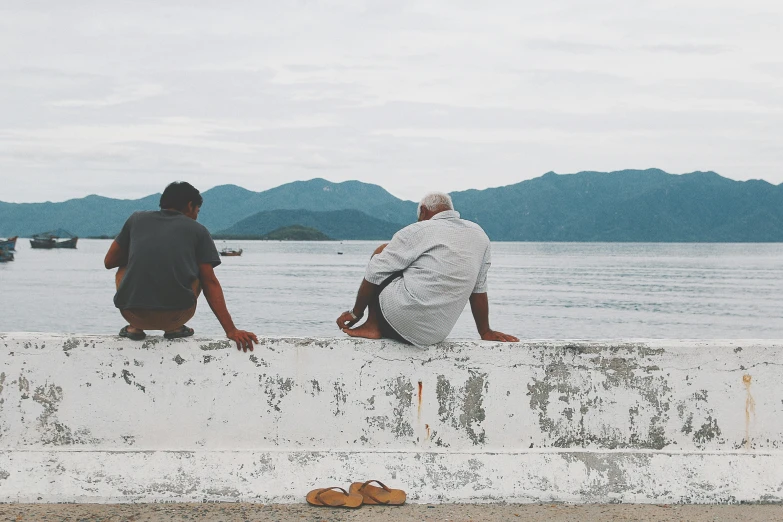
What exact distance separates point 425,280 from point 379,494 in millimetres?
1187

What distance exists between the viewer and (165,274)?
4.36 m

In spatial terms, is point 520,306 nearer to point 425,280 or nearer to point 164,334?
point 425,280

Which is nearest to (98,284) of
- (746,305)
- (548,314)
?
(548,314)

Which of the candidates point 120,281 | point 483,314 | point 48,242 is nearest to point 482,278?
point 483,314

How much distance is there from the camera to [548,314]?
158 feet

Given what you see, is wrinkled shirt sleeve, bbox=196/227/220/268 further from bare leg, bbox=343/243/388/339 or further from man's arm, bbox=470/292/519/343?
man's arm, bbox=470/292/519/343

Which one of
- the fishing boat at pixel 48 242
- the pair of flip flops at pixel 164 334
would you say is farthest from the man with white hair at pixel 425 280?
the fishing boat at pixel 48 242

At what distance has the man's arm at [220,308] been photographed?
14.3 ft

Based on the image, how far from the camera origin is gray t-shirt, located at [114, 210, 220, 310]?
14.3ft

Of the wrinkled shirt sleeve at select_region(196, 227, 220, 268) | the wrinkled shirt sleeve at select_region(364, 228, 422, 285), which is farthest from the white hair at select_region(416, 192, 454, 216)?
the wrinkled shirt sleeve at select_region(196, 227, 220, 268)

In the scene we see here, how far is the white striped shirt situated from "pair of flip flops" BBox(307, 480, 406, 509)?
807mm

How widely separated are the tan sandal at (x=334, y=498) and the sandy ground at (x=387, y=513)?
0.04 meters

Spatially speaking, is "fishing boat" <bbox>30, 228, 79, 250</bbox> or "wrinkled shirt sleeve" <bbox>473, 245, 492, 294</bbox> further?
"fishing boat" <bbox>30, 228, 79, 250</bbox>

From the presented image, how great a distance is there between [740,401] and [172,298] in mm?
3224
